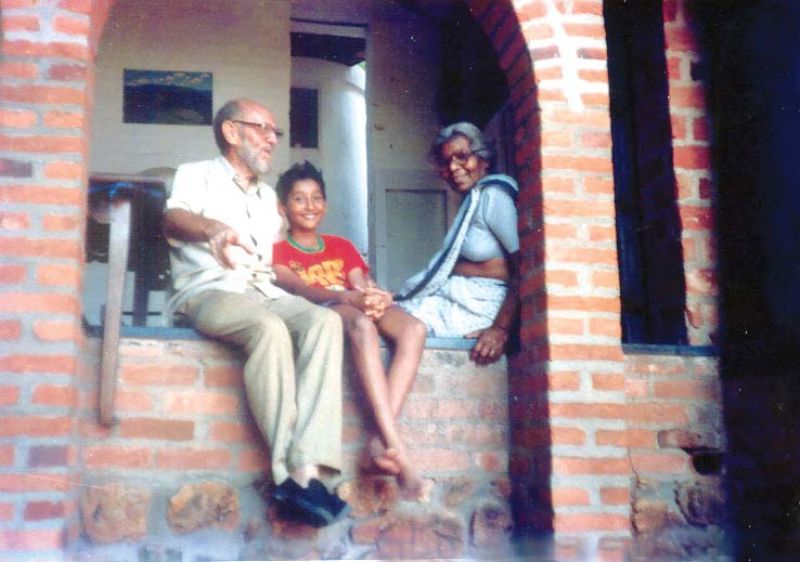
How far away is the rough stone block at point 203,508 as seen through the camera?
3.36 m

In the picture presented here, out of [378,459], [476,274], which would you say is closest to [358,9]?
[476,274]

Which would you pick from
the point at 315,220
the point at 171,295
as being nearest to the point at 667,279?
the point at 315,220

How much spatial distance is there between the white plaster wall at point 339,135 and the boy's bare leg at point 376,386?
3892mm

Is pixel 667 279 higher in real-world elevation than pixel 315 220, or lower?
lower

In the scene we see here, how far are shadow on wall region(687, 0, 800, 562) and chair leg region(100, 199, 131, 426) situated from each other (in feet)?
7.52

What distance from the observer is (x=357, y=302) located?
12.0 ft

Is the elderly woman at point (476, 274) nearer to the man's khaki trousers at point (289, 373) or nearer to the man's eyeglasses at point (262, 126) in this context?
the man's khaki trousers at point (289, 373)

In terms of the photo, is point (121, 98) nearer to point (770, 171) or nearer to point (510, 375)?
point (510, 375)

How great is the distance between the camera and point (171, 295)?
12.4 ft

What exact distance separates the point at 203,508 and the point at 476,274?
4.72 feet

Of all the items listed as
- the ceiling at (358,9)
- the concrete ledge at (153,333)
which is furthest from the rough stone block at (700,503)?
the ceiling at (358,9)

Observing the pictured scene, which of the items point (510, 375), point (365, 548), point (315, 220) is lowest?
point (365, 548)

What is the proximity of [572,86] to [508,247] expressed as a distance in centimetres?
69

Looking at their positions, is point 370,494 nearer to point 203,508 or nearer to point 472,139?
point 203,508
